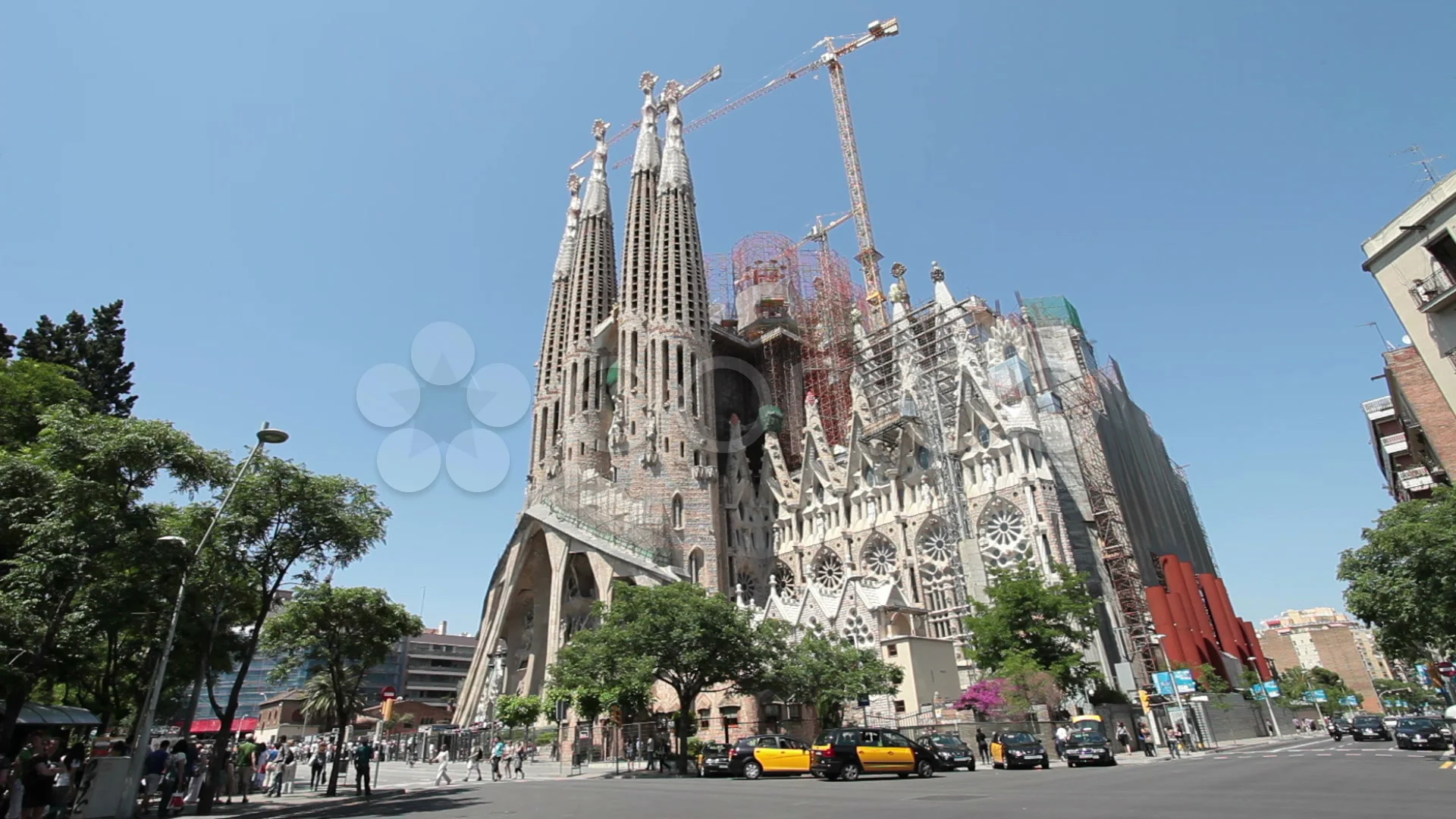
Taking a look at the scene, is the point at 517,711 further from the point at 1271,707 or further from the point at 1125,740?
the point at 1271,707

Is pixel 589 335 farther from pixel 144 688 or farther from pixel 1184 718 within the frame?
pixel 1184 718

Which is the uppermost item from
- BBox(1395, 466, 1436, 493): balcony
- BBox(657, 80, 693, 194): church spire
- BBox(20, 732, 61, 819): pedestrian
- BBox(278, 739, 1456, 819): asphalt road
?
BBox(657, 80, 693, 194): church spire

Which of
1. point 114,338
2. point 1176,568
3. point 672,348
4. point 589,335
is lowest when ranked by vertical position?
point 1176,568

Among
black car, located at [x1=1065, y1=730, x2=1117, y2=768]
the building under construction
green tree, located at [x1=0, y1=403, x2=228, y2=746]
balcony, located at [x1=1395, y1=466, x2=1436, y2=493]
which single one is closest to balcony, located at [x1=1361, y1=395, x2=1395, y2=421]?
balcony, located at [x1=1395, y1=466, x2=1436, y2=493]

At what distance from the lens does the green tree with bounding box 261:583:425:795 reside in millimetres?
20797

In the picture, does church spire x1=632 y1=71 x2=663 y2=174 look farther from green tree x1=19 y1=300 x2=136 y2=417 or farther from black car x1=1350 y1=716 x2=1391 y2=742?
black car x1=1350 y1=716 x2=1391 y2=742

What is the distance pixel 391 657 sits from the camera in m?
86.9

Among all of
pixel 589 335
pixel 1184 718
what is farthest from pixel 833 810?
pixel 589 335

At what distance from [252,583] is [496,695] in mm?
32715

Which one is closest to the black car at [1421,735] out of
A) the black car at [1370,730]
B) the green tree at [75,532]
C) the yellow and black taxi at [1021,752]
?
the black car at [1370,730]

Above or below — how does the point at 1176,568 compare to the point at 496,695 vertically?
above

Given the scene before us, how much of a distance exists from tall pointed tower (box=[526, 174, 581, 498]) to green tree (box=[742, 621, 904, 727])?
34331 mm

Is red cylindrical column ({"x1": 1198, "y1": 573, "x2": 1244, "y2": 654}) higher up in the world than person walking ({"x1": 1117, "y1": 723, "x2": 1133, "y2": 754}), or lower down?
higher up

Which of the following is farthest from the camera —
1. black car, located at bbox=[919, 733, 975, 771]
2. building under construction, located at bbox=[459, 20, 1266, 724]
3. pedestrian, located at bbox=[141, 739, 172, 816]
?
building under construction, located at bbox=[459, 20, 1266, 724]
